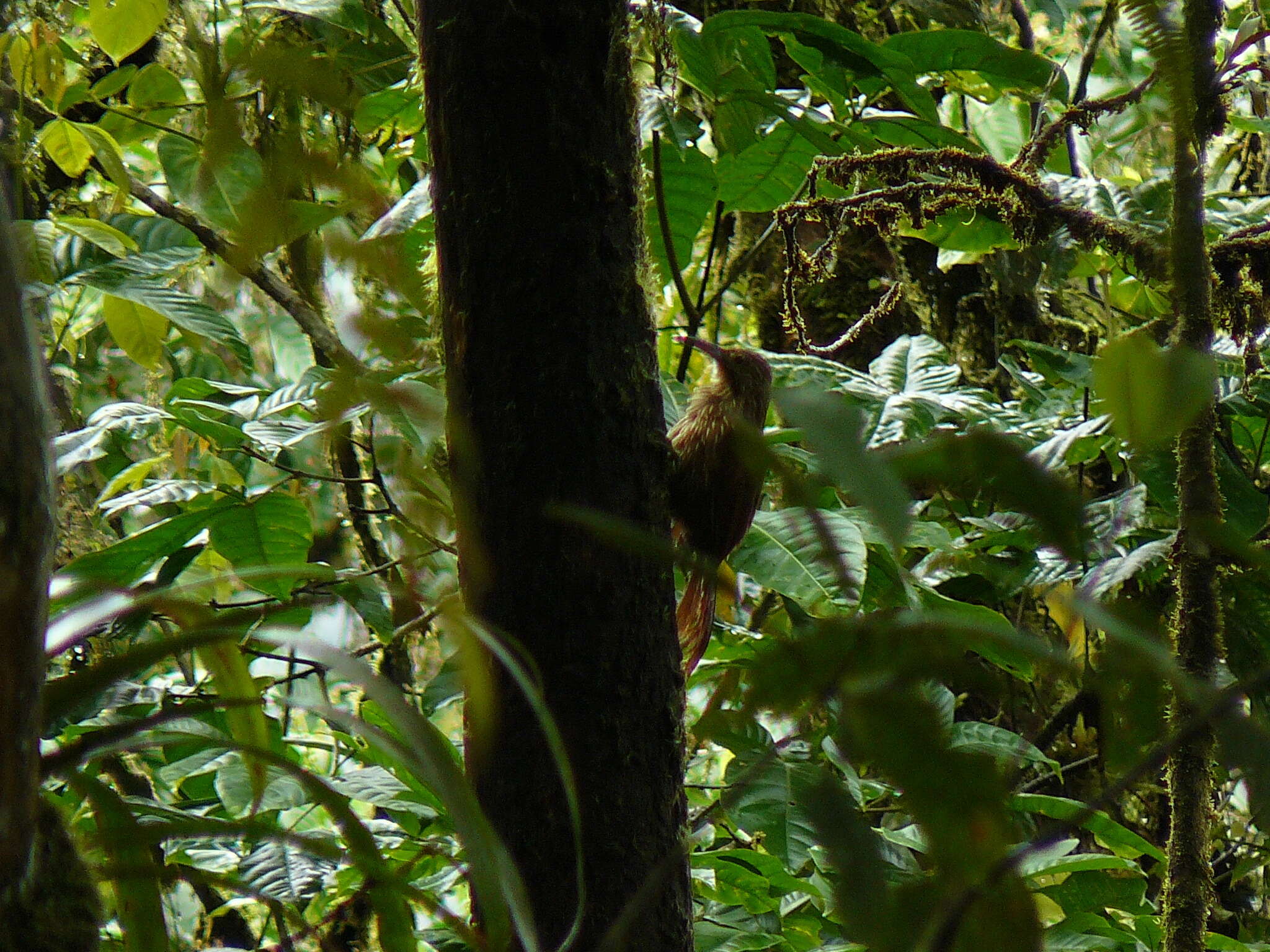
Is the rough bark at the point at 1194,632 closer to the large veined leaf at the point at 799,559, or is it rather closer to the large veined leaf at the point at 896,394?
the large veined leaf at the point at 799,559

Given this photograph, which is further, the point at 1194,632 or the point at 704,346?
Answer: the point at 704,346

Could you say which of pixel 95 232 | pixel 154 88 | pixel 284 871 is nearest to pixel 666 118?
pixel 95 232

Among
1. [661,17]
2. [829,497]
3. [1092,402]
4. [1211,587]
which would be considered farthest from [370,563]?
[1211,587]

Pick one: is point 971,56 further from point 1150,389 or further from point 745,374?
point 1150,389

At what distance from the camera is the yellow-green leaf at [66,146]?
1750 millimetres

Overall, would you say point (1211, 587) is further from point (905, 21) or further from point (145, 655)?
point (905, 21)

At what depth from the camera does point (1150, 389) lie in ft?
1.55

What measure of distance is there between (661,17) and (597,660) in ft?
3.70

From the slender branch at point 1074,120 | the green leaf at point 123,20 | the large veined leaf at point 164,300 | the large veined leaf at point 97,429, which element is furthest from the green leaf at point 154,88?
the slender branch at point 1074,120

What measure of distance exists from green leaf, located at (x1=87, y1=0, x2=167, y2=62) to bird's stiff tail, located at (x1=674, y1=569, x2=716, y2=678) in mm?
1190

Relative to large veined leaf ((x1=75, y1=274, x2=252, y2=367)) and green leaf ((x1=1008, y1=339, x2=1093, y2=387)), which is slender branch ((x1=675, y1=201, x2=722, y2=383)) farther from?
large veined leaf ((x1=75, y1=274, x2=252, y2=367))

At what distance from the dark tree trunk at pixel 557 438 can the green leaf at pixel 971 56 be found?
0.98 m

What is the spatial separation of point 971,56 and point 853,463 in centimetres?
160

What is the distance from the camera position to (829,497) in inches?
62.7
